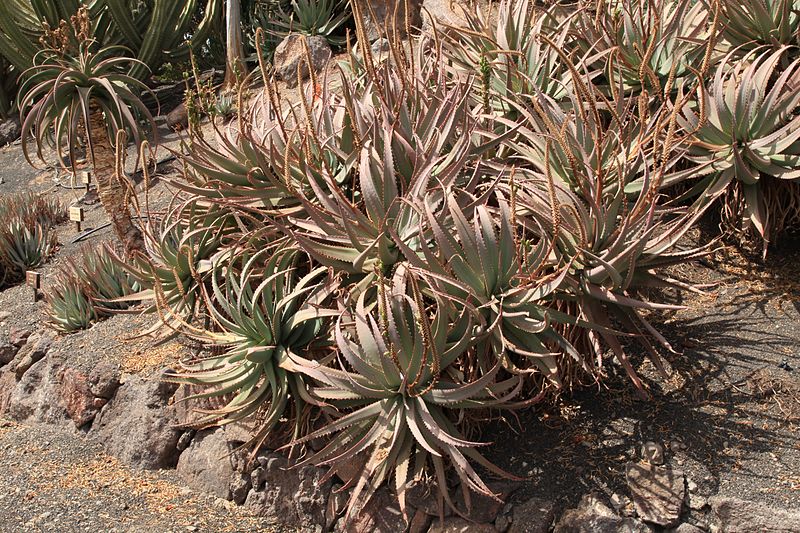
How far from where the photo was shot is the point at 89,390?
198 inches

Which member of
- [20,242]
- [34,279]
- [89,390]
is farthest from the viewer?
[20,242]

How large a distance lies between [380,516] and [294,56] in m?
6.68

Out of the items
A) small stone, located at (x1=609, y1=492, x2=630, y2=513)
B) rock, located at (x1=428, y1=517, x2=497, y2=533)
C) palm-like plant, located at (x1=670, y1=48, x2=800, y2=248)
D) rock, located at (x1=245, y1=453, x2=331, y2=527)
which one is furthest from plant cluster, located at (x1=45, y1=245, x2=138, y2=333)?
palm-like plant, located at (x1=670, y1=48, x2=800, y2=248)

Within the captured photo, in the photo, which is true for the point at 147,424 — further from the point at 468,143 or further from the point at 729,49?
the point at 729,49

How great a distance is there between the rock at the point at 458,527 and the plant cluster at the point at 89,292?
2.87 m

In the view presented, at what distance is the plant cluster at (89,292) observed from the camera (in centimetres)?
564

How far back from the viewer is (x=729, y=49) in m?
5.03

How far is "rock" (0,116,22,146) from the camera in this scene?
36.6 ft

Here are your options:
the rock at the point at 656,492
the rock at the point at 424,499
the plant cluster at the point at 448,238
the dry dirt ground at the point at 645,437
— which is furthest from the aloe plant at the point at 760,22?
the rock at the point at 424,499

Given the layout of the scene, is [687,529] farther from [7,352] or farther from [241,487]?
[7,352]

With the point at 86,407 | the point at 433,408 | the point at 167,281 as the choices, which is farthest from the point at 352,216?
the point at 86,407

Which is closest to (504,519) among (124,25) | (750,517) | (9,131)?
(750,517)

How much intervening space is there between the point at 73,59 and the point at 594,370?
398 centimetres

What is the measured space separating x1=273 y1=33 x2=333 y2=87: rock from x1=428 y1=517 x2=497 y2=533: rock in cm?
640
